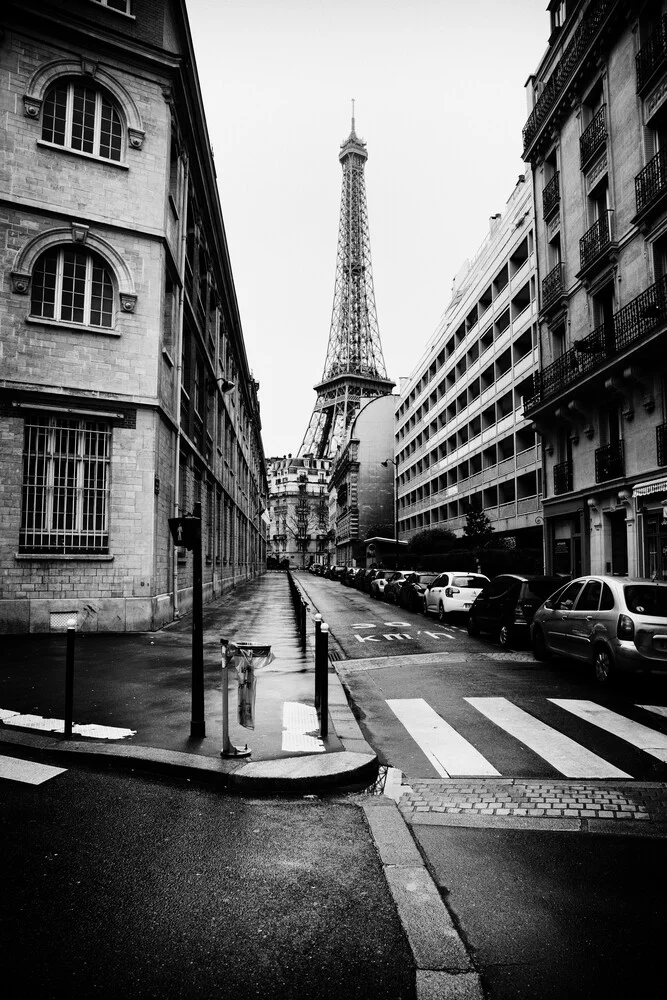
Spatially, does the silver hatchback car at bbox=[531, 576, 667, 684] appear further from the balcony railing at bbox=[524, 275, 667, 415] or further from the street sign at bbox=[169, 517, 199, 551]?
the balcony railing at bbox=[524, 275, 667, 415]

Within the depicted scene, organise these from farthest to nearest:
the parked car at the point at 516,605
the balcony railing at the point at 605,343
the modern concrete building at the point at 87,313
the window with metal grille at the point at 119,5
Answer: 1. the balcony railing at the point at 605,343
2. the window with metal grille at the point at 119,5
3. the modern concrete building at the point at 87,313
4. the parked car at the point at 516,605

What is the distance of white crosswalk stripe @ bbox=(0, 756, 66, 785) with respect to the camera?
17.3ft

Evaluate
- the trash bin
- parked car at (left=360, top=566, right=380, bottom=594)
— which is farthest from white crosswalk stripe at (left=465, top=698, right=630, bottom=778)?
parked car at (left=360, top=566, right=380, bottom=594)

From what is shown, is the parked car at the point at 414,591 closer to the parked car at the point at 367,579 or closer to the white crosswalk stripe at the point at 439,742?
the parked car at the point at 367,579

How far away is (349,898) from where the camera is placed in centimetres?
347

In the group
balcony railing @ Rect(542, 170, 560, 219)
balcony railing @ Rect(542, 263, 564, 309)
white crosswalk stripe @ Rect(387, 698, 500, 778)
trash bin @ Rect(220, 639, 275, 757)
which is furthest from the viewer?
balcony railing @ Rect(542, 170, 560, 219)

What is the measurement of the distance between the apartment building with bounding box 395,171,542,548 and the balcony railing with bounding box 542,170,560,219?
5607 mm

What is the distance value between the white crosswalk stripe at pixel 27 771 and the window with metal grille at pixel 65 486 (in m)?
9.36

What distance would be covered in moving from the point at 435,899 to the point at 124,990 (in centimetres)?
157

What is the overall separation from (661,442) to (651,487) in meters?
1.25

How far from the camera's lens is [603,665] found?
9586mm

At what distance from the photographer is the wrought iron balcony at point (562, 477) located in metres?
24.2

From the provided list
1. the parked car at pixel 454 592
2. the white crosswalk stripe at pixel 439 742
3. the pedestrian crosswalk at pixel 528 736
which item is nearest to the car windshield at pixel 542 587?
the parked car at pixel 454 592

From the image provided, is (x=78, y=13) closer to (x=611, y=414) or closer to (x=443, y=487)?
(x=611, y=414)
